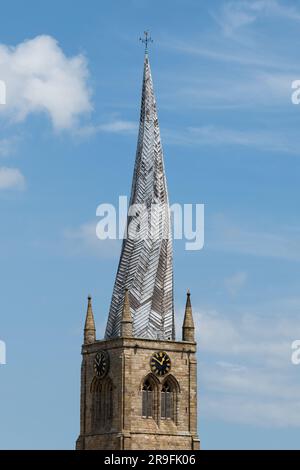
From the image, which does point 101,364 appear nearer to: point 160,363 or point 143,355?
point 143,355

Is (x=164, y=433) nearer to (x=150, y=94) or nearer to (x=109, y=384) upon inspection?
(x=109, y=384)

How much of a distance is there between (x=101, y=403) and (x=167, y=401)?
5.47 meters

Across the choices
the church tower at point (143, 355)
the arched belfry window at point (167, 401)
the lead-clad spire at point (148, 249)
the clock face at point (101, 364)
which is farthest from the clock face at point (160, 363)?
the clock face at point (101, 364)

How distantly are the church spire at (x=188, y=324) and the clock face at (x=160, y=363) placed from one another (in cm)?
271

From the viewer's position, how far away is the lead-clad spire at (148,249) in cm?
16338

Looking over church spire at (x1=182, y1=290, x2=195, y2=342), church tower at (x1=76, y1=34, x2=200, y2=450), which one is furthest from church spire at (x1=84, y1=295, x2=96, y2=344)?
church spire at (x1=182, y1=290, x2=195, y2=342)

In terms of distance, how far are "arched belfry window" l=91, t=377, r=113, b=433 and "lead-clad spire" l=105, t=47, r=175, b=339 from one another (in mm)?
4065

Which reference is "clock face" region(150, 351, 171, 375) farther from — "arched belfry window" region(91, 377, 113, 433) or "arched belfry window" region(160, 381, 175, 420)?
"arched belfry window" region(91, 377, 113, 433)

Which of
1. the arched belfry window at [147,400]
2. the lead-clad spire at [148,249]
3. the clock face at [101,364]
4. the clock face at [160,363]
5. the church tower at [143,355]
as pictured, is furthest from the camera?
the lead-clad spire at [148,249]

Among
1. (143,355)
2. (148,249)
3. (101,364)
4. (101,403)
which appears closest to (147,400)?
(143,355)

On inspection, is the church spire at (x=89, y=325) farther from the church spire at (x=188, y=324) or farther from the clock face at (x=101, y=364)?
the church spire at (x=188, y=324)

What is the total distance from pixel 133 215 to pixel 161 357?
41.7ft

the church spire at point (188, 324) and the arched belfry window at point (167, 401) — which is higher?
the church spire at point (188, 324)

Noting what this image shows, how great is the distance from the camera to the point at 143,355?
16188 centimetres
